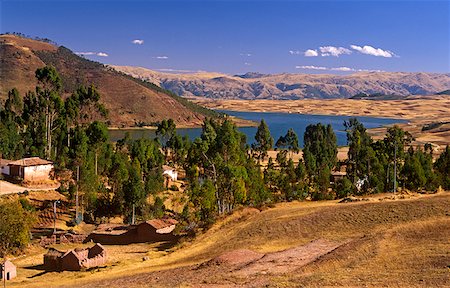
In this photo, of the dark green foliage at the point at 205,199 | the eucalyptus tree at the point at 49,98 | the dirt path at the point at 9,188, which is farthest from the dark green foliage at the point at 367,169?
the eucalyptus tree at the point at 49,98

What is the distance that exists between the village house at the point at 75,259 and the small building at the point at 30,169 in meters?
29.9

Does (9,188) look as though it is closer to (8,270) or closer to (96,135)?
(96,135)

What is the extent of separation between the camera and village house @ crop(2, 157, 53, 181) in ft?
207

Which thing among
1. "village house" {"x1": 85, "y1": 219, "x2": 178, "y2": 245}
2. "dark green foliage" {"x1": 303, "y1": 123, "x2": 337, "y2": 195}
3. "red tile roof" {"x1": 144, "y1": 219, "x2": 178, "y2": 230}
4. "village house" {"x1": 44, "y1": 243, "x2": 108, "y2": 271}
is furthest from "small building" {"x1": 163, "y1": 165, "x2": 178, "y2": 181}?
"village house" {"x1": 44, "y1": 243, "x2": 108, "y2": 271}

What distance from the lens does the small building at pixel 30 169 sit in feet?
207

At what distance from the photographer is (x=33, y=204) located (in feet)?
184

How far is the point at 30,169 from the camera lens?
63.5m

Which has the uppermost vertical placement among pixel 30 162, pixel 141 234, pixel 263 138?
pixel 263 138

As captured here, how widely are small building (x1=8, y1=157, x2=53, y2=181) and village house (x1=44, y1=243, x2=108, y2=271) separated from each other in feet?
98.0

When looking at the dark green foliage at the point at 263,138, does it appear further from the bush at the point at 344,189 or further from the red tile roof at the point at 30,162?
the red tile roof at the point at 30,162

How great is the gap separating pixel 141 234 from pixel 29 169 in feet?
87.0

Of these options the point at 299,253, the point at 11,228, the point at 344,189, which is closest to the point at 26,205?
the point at 11,228

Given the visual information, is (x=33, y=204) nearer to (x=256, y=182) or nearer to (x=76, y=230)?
(x=76, y=230)

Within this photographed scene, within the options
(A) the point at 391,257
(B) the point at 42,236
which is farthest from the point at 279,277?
(B) the point at 42,236
